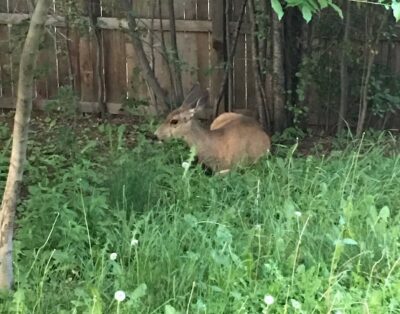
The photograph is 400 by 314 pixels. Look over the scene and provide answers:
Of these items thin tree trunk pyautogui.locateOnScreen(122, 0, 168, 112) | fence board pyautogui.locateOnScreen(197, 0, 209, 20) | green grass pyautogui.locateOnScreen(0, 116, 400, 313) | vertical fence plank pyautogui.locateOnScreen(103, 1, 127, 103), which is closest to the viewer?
green grass pyautogui.locateOnScreen(0, 116, 400, 313)

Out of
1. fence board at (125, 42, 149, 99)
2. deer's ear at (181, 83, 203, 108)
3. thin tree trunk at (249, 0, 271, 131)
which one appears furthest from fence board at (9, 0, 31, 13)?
deer's ear at (181, 83, 203, 108)

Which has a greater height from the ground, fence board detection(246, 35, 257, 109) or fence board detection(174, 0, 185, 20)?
fence board detection(174, 0, 185, 20)

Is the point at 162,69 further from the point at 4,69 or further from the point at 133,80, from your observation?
the point at 4,69

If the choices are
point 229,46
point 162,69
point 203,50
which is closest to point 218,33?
point 229,46

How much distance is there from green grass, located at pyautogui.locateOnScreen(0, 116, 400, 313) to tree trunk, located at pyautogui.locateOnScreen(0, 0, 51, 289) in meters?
0.14

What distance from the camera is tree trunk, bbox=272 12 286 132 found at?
7.65m

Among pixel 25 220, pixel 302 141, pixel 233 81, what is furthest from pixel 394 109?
pixel 25 220

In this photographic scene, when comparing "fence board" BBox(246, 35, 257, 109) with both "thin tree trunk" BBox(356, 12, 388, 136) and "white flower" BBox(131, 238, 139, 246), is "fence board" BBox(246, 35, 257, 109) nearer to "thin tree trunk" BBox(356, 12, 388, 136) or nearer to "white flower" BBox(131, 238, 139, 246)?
"thin tree trunk" BBox(356, 12, 388, 136)

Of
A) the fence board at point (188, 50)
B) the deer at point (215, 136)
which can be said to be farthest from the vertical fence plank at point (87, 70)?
the deer at point (215, 136)

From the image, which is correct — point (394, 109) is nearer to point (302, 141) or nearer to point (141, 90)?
point (302, 141)

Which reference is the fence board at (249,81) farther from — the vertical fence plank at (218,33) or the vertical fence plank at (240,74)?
the vertical fence plank at (218,33)

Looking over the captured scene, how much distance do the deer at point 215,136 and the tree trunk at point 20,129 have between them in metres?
2.76

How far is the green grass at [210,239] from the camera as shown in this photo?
4047 mm

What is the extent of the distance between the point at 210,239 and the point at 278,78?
3.43 meters
